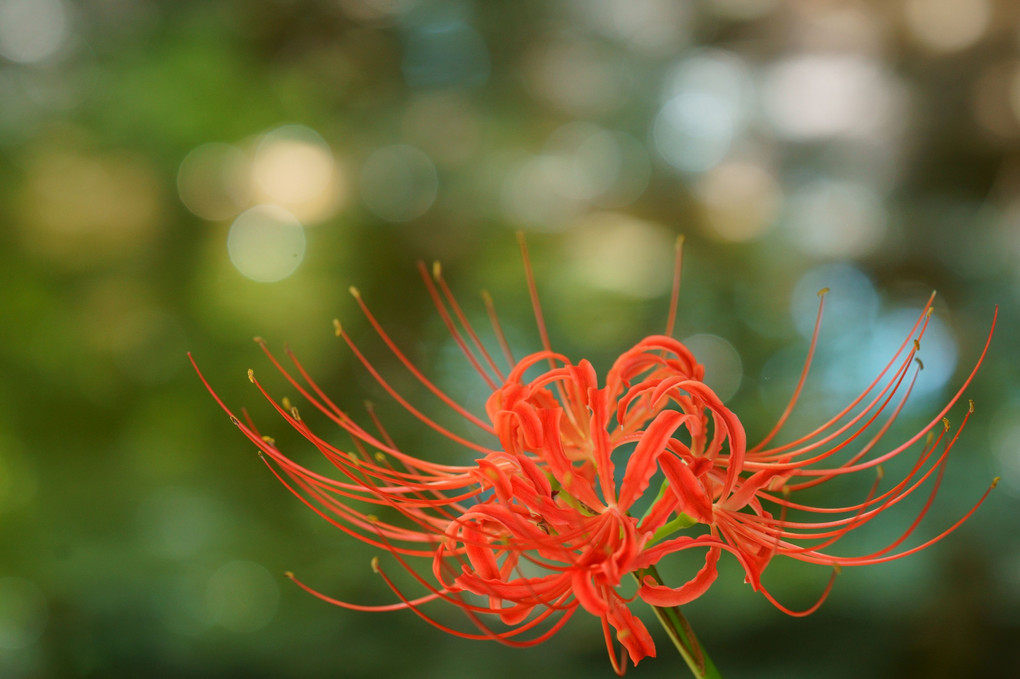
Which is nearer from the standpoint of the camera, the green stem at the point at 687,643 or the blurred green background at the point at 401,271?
the green stem at the point at 687,643

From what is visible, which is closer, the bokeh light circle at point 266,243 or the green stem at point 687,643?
the green stem at point 687,643

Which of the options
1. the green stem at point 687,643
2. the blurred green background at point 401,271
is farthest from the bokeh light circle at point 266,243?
the green stem at point 687,643

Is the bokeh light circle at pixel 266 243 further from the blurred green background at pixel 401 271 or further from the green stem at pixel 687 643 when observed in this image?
the green stem at pixel 687 643

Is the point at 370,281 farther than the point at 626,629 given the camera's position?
Yes

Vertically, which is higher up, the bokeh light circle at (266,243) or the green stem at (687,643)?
the bokeh light circle at (266,243)

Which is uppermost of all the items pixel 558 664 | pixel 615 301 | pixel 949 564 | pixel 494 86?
pixel 494 86

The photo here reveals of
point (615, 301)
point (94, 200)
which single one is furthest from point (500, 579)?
point (94, 200)

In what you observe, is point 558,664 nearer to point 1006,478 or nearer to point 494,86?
point 1006,478

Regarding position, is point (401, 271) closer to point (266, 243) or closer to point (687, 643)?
point (266, 243)
